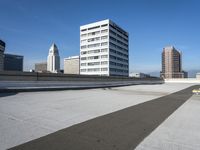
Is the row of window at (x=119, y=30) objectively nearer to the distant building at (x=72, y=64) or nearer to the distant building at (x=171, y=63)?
the distant building at (x=72, y=64)

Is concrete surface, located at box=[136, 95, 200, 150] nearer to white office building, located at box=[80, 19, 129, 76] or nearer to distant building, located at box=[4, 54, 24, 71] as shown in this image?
white office building, located at box=[80, 19, 129, 76]

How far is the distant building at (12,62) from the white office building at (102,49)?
6461 centimetres

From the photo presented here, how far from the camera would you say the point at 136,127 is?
4789mm

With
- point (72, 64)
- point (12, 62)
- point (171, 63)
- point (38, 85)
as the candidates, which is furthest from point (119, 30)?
point (38, 85)

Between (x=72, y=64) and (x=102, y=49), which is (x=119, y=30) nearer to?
(x=102, y=49)

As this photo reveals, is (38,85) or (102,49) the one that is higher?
(102,49)

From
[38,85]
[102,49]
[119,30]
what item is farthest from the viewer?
[119,30]

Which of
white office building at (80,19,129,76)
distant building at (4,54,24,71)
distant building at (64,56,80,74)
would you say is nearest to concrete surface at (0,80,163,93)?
white office building at (80,19,129,76)

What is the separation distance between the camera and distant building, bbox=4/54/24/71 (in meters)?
136

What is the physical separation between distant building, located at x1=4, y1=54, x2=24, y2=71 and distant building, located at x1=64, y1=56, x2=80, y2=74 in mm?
38968

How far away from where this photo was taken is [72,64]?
506 ft

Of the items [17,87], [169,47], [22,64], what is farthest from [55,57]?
[17,87]

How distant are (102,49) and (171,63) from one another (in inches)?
3354

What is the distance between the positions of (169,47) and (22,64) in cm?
13369
